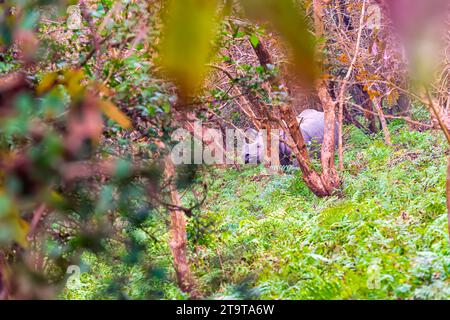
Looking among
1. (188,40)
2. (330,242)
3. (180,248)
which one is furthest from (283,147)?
(188,40)

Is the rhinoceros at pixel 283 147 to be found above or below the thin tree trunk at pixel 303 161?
above

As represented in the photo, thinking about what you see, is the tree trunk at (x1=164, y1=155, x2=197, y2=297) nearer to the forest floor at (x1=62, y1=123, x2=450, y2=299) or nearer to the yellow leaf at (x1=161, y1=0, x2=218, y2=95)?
the forest floor at (x1=62, y1=123, x2=450, y2=299)

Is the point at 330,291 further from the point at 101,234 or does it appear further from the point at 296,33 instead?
the point at 296,33

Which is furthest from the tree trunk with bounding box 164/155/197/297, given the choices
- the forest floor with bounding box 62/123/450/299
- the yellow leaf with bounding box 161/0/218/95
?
the yellow leaf with bounding box 161/0/218/95

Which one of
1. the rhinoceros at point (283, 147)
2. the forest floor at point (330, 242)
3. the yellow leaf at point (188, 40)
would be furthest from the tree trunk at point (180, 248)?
the rhinoceros at point (283, 147)

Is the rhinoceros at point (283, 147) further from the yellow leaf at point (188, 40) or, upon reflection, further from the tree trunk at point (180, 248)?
the yellow leaf at point (188, 40)

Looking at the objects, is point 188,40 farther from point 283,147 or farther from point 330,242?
point 283,147

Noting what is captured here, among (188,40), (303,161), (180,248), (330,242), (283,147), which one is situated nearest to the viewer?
(188,40)

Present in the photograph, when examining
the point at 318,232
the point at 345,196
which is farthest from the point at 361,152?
the point at 318,232

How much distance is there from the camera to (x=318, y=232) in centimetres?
→ 570

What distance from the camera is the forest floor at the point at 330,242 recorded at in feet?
12.4

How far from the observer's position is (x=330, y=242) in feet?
17.5

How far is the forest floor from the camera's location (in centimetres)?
379
